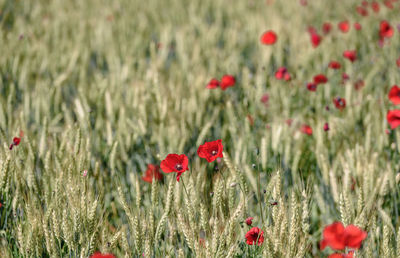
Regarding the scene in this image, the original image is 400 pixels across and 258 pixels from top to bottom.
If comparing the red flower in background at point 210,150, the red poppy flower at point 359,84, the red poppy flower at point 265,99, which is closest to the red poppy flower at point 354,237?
the red flower in background at point 210,150

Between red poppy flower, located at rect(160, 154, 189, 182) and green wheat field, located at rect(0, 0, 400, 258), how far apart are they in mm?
46

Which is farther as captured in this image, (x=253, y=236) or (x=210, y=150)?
(x=210, y=150)

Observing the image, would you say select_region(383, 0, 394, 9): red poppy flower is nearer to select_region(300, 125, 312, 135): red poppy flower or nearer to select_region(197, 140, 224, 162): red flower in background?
select_region(300, 125, 312, 135): red poppy flower

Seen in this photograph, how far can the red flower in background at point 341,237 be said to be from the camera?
2.81 feet

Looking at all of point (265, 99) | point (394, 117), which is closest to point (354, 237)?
point (394, 117)

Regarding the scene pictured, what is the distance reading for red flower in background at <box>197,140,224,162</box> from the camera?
1147 millimetres

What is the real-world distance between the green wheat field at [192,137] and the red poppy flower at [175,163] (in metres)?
0.05

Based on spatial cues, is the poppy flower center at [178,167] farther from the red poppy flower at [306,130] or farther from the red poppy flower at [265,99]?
the red poppy flower at [265,99]

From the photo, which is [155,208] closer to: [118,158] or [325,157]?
[118,158]

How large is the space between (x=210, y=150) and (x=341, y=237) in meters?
0.43

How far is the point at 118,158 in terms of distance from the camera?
5.23 ft

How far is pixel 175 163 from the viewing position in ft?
3.74

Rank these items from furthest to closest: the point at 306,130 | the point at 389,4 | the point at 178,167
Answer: the point at 389,4
the point at 306,130
the point at 178,167

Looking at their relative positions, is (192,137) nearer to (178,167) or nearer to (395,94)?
(178,167)
